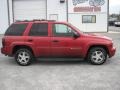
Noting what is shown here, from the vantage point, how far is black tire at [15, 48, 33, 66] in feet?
31.1

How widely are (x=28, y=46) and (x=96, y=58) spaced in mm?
2639

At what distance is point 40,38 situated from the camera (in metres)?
9.40

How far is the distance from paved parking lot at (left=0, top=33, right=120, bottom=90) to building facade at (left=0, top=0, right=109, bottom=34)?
17641 millimetres

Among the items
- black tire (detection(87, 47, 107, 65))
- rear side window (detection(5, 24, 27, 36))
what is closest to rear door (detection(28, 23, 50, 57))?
rear side window (detection(5, 24, 27, 36))

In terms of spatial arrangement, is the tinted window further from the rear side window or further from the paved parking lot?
the paved parking lot

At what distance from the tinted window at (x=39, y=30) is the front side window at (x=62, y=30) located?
0.35m

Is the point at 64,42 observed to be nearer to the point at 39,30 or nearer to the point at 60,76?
the point at 39,30

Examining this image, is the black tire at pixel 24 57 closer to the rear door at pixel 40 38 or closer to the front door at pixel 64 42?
the rear door at pixel 40 38

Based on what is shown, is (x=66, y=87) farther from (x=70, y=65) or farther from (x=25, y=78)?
(x=70, y=65)

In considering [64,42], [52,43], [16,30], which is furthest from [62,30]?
[16,30]

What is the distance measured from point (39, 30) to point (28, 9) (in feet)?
60.2

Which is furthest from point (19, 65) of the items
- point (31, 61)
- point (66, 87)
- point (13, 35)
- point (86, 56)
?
point (66, 87)

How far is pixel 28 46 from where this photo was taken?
9445mm

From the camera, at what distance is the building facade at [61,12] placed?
89.4 ft
